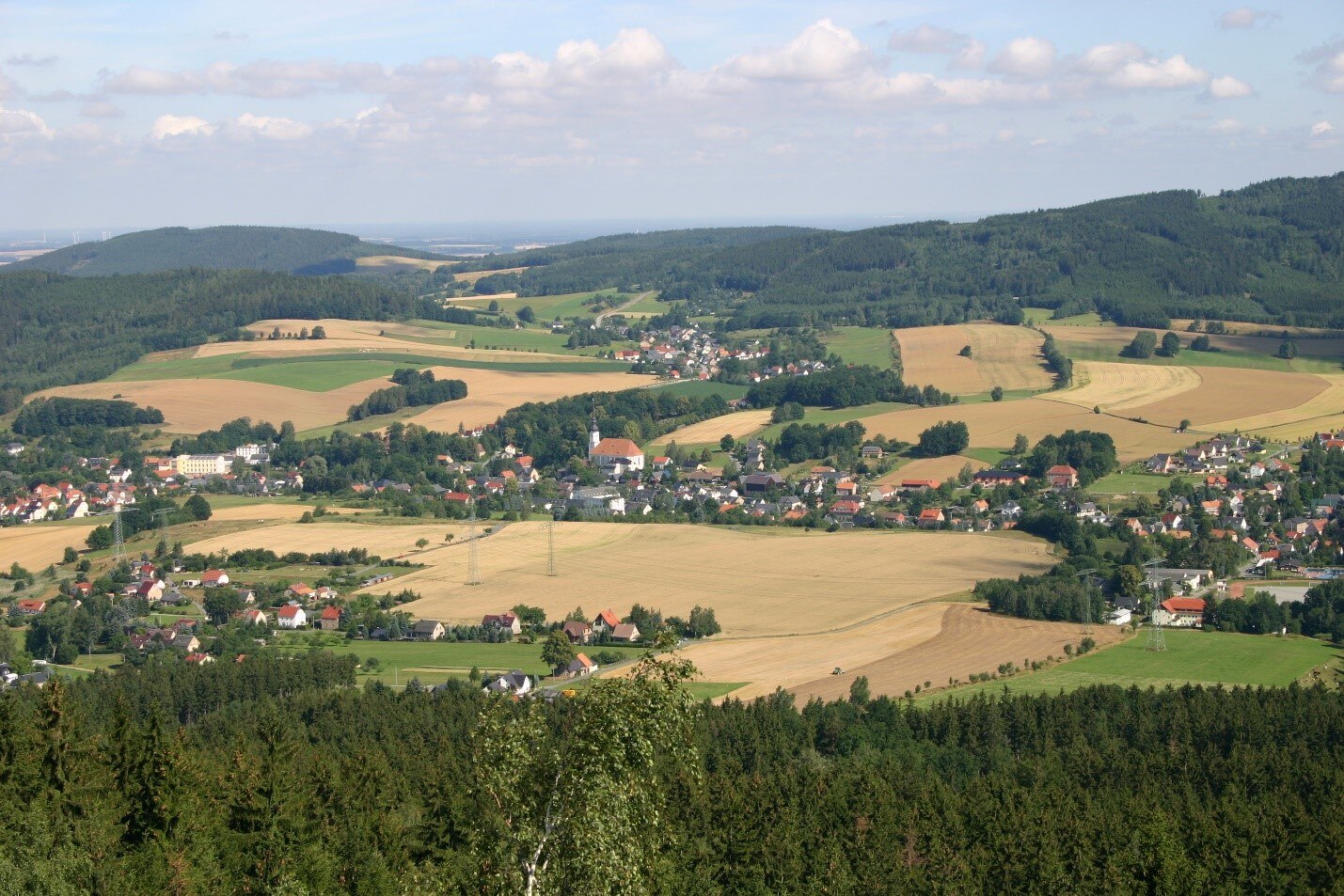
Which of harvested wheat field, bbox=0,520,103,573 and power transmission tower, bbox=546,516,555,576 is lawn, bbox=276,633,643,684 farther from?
harvested wheat field, bbox=0,520,103,573

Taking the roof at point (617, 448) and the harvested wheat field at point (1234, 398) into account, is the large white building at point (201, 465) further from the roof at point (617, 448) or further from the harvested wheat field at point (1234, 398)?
the harvested wheat field at point (1234, 398)

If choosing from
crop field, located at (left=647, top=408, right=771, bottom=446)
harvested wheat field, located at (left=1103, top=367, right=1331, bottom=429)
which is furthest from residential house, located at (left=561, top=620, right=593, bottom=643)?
harvested wheat field, located at (left=1103, top=367, right=1331, bottom=429)

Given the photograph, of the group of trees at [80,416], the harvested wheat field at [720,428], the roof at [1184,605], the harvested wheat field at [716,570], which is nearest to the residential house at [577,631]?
the harvested wheat field at [716,570]

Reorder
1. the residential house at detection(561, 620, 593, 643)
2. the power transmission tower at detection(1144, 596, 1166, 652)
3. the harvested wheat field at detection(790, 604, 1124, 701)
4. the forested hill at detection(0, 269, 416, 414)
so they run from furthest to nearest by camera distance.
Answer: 1. the forested hill at detection(0, 269, 416, 414)
2. the residential house at detection(561, 620, 593, 643)
3. the power transmission tower at detection(1144, 596, 1166, 652)
4. the harvested wheat field at detection(790, 604, 1124, 701)

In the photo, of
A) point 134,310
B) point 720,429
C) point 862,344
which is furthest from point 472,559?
point 134,310

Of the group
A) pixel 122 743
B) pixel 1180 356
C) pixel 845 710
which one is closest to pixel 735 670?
pixel 845 710

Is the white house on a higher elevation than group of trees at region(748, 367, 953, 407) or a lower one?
lower
